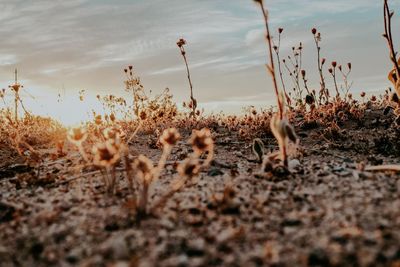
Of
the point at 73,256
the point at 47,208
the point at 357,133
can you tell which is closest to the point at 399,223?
the point at 73,256

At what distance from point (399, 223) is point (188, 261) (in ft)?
4.17

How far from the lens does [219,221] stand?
2.90m

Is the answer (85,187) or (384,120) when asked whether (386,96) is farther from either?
(85,187)

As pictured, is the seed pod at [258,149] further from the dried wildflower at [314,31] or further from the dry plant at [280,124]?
the dried wildflower at [314,31]

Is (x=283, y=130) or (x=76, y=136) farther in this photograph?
(x=283, y=130)

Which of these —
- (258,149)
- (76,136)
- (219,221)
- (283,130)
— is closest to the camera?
(219,221)

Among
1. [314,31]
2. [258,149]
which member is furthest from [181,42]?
[258,149]

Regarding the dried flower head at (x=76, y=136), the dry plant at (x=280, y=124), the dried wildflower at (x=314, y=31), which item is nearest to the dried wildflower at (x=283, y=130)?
the dry plant at (x=280, y=124)

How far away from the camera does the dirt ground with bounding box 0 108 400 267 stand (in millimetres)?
2410

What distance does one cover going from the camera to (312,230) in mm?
2654

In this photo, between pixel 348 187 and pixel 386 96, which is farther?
pixel 386 96

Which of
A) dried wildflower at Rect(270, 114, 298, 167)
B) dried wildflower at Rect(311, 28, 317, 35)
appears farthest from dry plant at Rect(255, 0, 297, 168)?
dried wildflower at Rect(311, 28, 317, 35)

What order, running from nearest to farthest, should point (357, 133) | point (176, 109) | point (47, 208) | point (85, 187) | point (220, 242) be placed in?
point (220, 242) → point (47, 208) → point (85, 187) → point (357, 133) → point (176, 109)

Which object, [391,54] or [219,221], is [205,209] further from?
[391,54]
